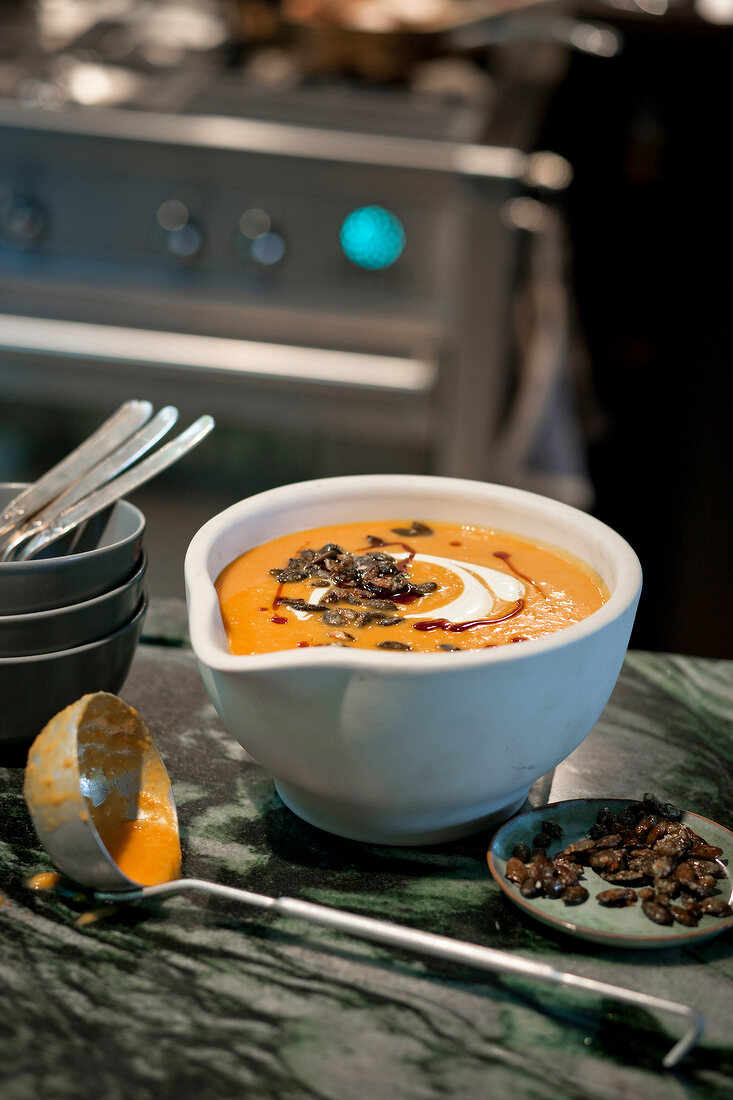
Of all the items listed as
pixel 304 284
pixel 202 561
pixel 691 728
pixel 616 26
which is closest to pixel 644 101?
pixel 616 26

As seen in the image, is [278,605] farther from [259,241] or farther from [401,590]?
[259,241]

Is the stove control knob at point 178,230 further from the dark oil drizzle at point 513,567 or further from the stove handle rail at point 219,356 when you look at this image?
the dark oil drizzle at point 513,567

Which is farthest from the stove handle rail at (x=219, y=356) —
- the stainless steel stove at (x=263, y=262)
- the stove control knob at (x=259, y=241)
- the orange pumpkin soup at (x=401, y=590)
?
the orange pumpkin soup at (x=401, y=590)

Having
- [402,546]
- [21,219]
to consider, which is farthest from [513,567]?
[21,219]

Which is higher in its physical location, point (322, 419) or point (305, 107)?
point (305, 107)

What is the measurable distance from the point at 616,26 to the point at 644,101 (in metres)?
0.21

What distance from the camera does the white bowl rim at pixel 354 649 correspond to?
0.73 m

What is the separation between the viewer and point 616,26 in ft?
9.25

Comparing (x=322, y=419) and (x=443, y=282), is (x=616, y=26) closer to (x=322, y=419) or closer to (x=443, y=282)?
(x=443, y=282)

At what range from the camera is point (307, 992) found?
2.34 ft

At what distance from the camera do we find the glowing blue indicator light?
92.6 inches

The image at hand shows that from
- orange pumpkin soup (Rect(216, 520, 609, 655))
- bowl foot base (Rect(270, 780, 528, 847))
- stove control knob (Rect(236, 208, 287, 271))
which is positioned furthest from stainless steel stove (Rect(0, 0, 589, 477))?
bowl foot base (Rect(270, 780, 528, 847))

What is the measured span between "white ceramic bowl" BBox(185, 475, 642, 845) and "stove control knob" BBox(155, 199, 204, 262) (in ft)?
5.29

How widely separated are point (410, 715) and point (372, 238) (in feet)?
5.89
